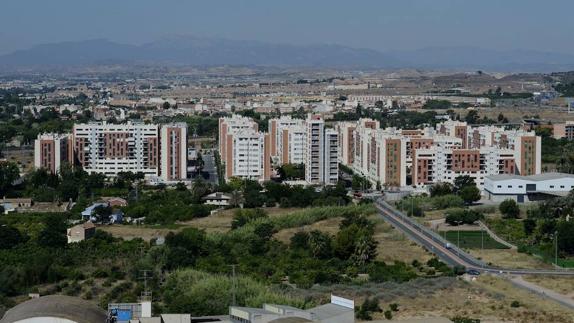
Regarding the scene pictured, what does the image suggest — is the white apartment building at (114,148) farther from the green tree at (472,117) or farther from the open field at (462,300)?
the green tree at (472,117)

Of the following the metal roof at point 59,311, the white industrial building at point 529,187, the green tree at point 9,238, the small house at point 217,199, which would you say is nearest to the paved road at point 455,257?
the white industrial building at point 529,187

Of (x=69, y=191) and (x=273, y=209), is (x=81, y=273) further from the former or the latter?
(x=69, y=191)

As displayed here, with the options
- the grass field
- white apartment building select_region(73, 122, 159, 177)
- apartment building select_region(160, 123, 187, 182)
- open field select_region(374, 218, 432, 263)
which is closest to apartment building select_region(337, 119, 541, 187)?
apartment building select_region(160, 123, 187, 182)

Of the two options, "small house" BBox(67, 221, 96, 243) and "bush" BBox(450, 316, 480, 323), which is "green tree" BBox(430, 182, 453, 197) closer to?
"small house" BBox(67, 221, 96, 243)

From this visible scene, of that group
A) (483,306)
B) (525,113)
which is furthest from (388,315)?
(525,113)

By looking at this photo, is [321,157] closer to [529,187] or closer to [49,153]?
[529,187]

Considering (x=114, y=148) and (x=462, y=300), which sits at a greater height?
(x=114, y=148)
